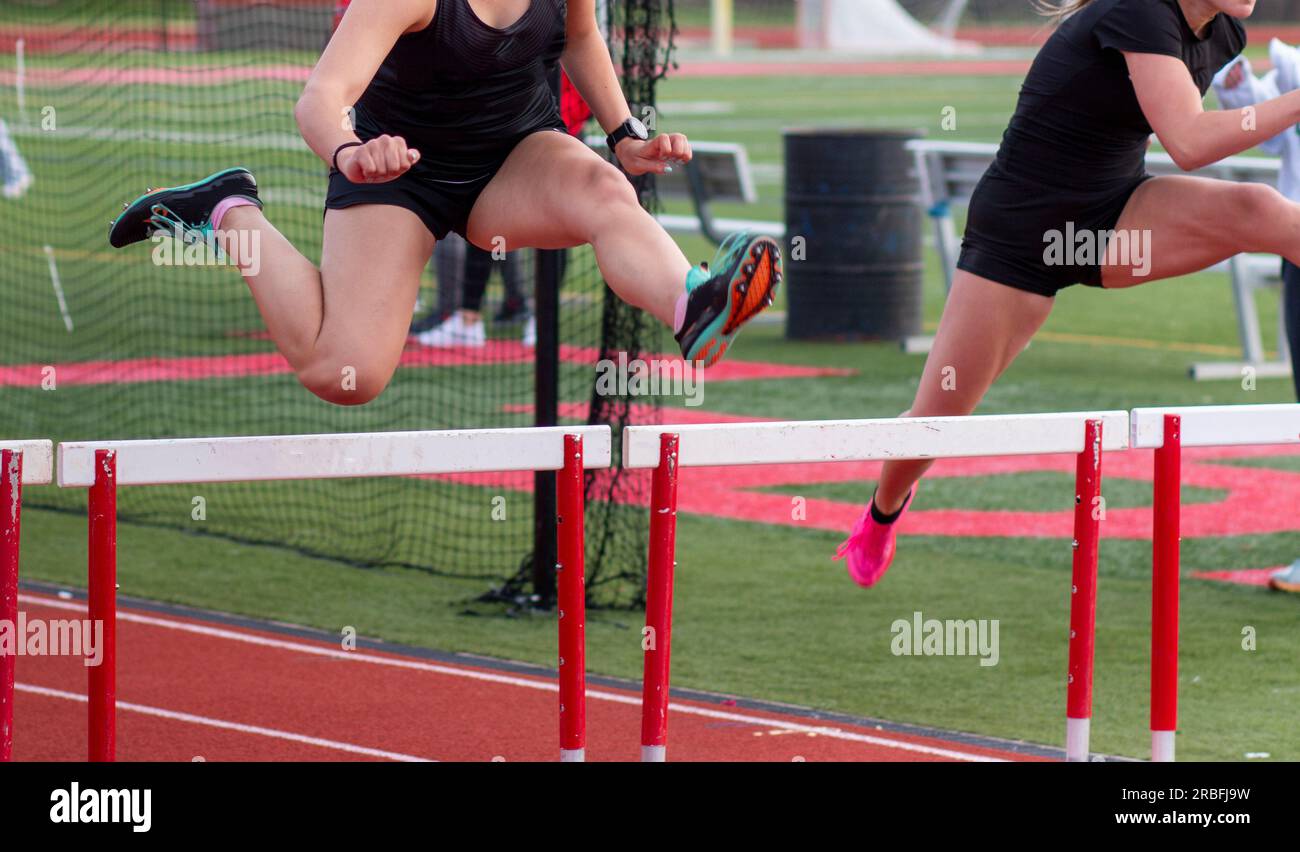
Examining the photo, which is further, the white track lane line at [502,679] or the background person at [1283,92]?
the background person at [1283,92]

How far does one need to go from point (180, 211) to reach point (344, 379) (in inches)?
26.6

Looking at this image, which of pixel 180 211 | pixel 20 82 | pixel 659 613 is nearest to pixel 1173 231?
pixel 659 613

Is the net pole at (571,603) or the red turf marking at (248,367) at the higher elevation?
the red turf marking at (248,367)

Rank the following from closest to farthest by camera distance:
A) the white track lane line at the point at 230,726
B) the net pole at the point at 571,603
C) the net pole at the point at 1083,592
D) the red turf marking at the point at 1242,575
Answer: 1. the net pole at the point at 571,603
2. the net pole at the point at 1083,592
3. the white track lane line at the point at 230,726
4. the red turf marking at the point at 1242,575

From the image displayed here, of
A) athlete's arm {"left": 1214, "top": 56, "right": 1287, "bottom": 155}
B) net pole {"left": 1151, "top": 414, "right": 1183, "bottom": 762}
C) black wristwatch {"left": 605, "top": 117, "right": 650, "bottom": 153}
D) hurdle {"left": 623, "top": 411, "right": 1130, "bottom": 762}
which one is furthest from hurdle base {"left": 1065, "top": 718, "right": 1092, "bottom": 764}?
athlete's arm {"left": 1214, "top": 56, "right": 1287, "bottom": 155}

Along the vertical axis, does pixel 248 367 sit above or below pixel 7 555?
above

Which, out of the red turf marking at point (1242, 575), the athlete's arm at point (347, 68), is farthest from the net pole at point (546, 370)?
the athlete's arm at point (347, 68)

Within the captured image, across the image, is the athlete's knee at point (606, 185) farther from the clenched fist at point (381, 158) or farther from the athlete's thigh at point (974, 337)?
the athlete's thigh at point (974, 337)

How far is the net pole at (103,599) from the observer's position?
163 inches

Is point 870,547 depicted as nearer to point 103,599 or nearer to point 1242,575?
point 1242,575

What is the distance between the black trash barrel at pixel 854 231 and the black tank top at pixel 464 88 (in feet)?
31.4

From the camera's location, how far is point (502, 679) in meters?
7.22

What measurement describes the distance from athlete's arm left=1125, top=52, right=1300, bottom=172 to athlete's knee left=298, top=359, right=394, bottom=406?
2.24 meters

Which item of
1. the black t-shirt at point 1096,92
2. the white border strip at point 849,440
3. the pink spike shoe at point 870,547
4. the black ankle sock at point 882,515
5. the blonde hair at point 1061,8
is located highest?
the blonde hair at point 1061,8
